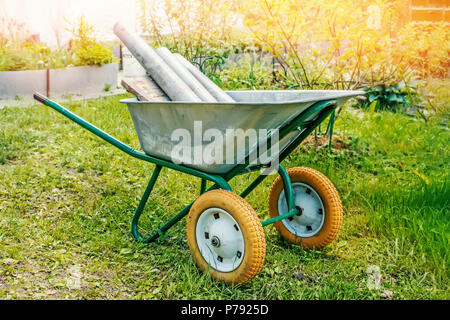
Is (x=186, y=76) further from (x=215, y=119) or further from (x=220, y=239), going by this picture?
(x=220, y=239)

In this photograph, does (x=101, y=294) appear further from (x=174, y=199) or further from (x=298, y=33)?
(x=298, y=33)

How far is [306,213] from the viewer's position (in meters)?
2.21

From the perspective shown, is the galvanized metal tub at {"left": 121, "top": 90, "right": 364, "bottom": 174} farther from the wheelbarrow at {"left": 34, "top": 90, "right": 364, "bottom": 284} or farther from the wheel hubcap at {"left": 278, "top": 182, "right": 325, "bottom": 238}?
the wheel hubcap at {"left": 278, "top": 182, "right": 325, "bottom": 238}

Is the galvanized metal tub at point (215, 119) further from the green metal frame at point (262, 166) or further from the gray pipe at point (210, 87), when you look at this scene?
the gray pipe at point (210, 87)

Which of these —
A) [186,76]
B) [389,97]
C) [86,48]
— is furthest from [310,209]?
[86,48]

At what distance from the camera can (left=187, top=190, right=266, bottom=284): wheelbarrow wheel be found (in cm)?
168

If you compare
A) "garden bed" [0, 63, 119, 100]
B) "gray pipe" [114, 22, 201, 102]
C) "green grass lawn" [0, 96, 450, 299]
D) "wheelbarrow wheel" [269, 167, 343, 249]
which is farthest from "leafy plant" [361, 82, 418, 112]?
"garden bed" [0, 63, 119, 100]

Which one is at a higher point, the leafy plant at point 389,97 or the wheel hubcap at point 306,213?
the leafy plant at point 389,97

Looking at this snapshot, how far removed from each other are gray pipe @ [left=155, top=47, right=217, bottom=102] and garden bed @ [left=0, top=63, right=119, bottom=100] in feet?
12.0

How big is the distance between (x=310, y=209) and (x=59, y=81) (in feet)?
14.9

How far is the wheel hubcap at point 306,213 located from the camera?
217cm

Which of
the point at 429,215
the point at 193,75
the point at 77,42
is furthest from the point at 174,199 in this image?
the point at 77,42

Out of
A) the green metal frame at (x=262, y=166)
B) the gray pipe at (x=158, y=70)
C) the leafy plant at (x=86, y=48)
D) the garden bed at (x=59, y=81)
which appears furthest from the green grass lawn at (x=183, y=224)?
the leafy plant at (x=86, y=48)

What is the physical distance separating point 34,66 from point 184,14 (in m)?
2.28
